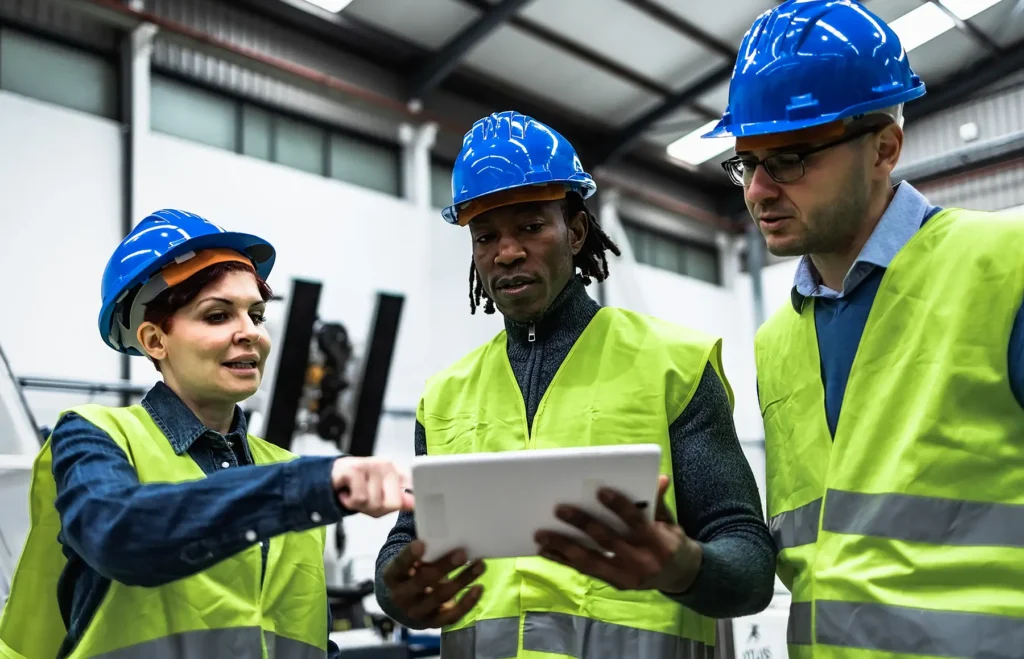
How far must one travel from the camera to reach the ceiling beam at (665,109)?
10.8 m

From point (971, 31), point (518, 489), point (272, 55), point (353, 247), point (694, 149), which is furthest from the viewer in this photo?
point (694, 149)

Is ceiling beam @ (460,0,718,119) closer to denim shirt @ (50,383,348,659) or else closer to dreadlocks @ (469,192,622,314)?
dreadlocks @ (469,192,622,314)

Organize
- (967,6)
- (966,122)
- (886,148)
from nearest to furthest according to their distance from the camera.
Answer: (886,148) < (967,6) < (966,122)

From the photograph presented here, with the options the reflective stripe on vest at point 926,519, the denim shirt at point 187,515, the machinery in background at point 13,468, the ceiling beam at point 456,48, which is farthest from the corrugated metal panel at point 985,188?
the denim shirt at point 187,515

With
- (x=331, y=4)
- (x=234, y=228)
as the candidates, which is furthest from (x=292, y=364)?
(x=331, y=4)

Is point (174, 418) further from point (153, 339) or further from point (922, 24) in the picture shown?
point (922, 24)

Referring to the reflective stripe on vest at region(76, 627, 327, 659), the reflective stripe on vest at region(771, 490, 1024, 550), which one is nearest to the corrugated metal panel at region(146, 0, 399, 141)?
the reflective stripe on vest at region(76, 627, 327, 659)

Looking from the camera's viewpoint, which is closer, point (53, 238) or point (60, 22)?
point (53, 238)

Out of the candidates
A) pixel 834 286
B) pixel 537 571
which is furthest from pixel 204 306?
pixel 834 286

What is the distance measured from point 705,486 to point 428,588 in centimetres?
57

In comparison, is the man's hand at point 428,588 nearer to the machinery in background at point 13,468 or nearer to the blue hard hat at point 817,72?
the blue hard hat at point 817,72

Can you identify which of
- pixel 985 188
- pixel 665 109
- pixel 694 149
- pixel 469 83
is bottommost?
pixel 985 188

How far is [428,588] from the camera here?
1.64 meters

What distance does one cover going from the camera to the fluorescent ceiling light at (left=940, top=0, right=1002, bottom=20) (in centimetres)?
959
